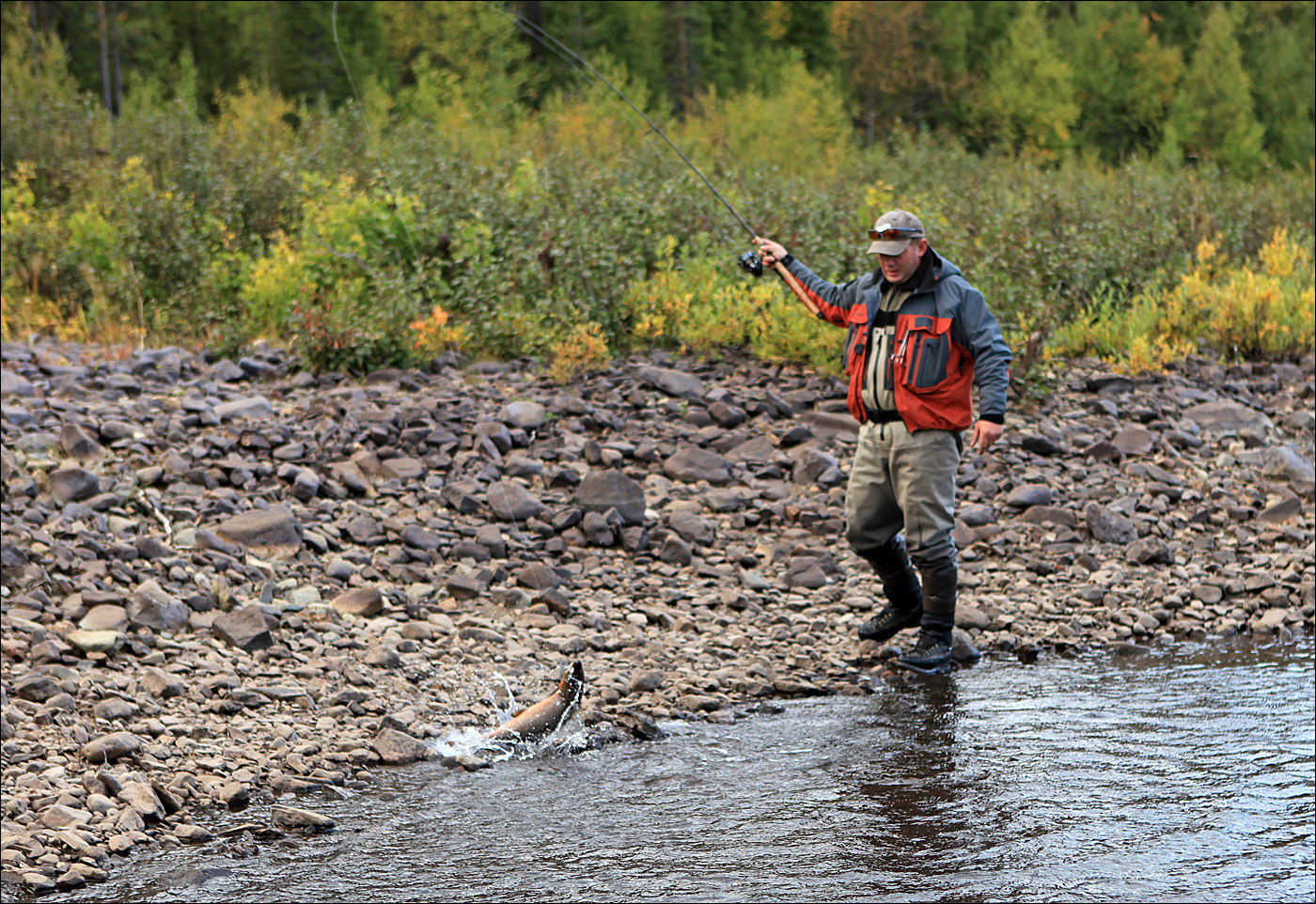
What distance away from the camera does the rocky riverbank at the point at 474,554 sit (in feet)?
14.0

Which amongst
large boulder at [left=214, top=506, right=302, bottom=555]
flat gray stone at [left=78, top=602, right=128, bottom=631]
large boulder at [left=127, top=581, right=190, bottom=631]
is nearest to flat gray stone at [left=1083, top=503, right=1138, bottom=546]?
large boulder at [left=214, top=506, right=302, bottom=555]

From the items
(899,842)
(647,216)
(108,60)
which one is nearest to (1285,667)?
(899,842)

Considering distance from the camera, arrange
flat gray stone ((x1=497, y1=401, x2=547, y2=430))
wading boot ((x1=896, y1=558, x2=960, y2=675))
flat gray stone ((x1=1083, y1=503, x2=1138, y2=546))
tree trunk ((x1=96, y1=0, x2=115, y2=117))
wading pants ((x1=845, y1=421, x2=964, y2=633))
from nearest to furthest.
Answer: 1. wading pants ((x1=845, y1=421, x2=964, y2=633))
2. wading boot ((x1=896, y1=558, x2=960, y2=675))
3. flat gray stone ((x1=1083, y1=503, x2=1138, y2=546))
4. flat gray stone ((x1=497, y1=401, x2=547, y2=430))
5. tree trunk ((x1=96, y1=0, x2=115, y2=117))

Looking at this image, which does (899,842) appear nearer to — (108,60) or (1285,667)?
(1285,667)

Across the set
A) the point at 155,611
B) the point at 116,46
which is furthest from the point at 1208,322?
the point at 116,46

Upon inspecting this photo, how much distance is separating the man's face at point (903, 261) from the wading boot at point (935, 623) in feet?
4.12

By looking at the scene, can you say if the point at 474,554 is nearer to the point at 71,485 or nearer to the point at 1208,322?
the point at 71,485

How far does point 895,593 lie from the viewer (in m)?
5.48

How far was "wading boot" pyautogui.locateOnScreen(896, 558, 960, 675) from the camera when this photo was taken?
5.25 meters

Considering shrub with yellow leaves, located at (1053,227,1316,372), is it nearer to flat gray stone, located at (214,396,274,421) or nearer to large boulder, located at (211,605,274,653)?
flat gray stone, located at (214,396,274,421)

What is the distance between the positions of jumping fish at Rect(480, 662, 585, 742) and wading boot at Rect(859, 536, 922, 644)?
62.0 inches

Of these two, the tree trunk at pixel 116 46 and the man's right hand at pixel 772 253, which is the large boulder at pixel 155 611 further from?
the tree trunk at pixel 116 46

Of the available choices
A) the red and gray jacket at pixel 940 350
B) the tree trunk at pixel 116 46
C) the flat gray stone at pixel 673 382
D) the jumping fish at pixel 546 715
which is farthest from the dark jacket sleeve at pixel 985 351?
the tree trunk at pixel 116 46

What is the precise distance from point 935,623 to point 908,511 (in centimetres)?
53
